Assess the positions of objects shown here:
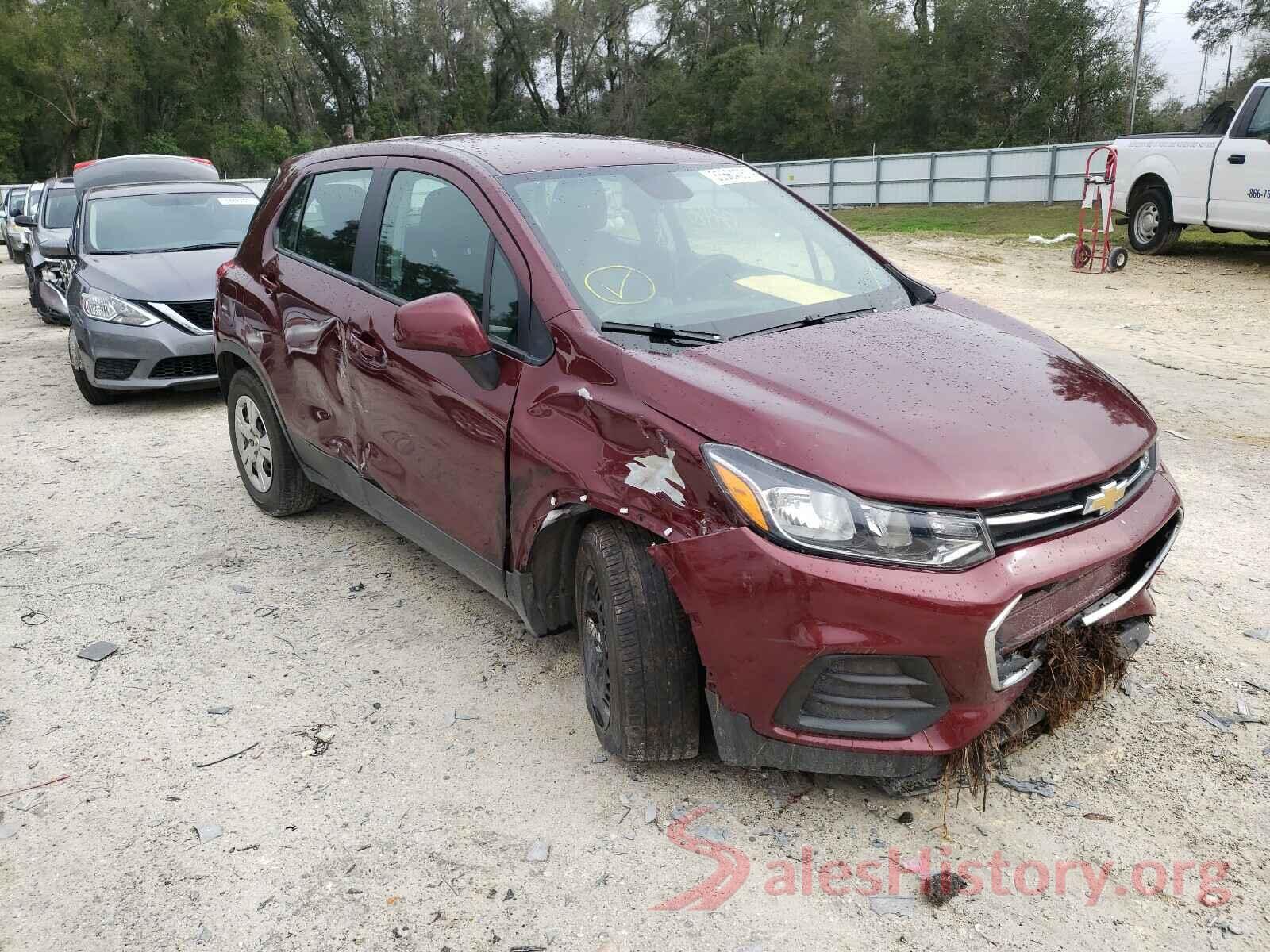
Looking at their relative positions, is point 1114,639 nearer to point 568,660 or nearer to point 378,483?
point 568,660

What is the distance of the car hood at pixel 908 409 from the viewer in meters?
2.48


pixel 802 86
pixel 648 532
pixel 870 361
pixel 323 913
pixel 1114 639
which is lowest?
pixel 323 913

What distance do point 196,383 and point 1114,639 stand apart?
266 inches

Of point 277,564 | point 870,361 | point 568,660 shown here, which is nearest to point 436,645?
point 568,660

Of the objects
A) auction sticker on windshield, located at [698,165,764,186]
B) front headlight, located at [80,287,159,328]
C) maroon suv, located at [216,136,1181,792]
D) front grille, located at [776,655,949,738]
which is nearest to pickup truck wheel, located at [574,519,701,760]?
maroon suv, located at [216,136,1181,792]

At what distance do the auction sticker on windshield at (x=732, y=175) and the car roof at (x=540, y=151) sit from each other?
7 centimetres

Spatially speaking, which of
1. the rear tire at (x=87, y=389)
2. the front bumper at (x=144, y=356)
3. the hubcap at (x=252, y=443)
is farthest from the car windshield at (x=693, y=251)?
the rear tire at (x=87, y=389)

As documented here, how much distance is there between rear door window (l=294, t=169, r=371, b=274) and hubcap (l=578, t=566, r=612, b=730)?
6.09ft

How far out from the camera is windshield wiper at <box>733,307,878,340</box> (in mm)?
3157

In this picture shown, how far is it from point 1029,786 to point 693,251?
6.49ft

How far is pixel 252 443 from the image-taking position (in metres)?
5.27

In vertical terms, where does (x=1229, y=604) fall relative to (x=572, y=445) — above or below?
below

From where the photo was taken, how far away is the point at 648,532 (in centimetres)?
276

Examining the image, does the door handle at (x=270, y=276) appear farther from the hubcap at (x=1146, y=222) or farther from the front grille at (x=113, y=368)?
the hubcap at (x=1146, y=222)
